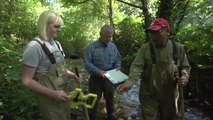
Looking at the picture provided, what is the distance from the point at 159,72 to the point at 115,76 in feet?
4.37

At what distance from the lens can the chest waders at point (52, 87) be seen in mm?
3674

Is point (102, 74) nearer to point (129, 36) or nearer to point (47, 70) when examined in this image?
point (47, 70)

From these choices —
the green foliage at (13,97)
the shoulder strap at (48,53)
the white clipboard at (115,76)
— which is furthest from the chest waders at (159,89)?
the green foliage at (13,97)

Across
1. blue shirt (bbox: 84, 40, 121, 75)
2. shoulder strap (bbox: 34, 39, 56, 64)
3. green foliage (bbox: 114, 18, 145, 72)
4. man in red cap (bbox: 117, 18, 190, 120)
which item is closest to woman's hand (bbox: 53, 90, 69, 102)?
shoulder strap (bbox: 34, 39, 56, 64)

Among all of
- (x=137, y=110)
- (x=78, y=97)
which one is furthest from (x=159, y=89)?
(x=137, y=110)

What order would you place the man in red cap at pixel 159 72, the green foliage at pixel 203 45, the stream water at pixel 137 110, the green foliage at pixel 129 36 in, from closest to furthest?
the man in red cap at pixel 159 72 < the green foliage at pixel 203 45 < the stream water at pixel 137 110 < the green foliage at pixel 129 36

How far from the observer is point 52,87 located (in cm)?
372

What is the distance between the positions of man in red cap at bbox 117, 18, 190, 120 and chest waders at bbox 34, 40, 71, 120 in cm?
109

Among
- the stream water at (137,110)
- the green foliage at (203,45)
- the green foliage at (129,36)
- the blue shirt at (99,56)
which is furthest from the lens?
the green foliage at (129,36)

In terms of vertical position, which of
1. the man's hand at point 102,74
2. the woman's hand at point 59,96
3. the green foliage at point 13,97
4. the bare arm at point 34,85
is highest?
the bare arm at point 34,85

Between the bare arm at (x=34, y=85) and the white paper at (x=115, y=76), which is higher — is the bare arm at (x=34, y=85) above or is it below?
above

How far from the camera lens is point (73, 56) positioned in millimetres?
19391

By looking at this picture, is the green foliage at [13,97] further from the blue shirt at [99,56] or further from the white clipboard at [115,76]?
the white clipboard at [115,76]

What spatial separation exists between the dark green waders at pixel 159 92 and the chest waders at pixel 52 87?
152cm
